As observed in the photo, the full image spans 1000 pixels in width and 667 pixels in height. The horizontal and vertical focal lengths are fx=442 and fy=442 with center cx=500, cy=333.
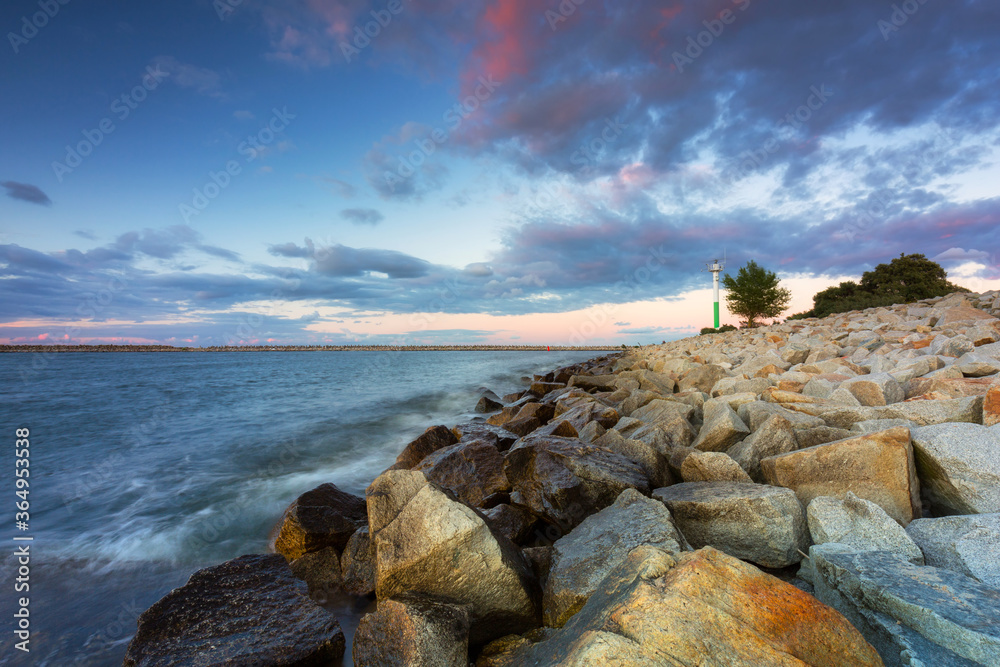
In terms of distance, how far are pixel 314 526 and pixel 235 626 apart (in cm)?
130

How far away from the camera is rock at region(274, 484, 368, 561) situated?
13.8ft

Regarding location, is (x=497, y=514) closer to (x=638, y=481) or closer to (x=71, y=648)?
(x=638, y=481)

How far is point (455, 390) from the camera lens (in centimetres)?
2209

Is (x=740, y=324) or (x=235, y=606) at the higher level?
(x=740, y=324)

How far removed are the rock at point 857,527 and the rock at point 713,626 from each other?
3.40 ft

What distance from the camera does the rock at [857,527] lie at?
234 cm

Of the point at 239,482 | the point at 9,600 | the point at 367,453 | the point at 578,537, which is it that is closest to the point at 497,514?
the point at 578,537

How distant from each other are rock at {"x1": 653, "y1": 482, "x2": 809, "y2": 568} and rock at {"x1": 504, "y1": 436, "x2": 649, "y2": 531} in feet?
2.18

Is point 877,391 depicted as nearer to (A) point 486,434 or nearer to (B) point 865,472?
(B) point 865,472

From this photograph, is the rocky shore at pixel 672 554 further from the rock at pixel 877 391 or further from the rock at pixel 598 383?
the rock at pixel 598 383

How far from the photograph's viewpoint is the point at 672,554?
6.53 feet

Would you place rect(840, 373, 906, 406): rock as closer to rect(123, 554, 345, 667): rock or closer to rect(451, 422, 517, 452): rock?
rect(451, 422, 517, 452): rock

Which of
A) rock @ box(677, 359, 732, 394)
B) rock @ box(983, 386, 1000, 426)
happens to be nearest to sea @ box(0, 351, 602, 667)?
rock @ box(983, 386, 1000, 426)

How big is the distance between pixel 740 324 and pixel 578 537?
4764 cm
